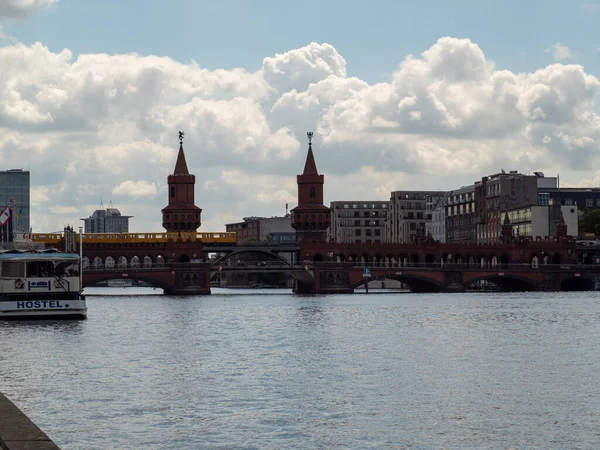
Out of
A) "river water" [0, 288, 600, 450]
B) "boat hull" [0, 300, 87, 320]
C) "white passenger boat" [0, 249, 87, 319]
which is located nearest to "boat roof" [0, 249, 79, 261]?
"white passenger boat" [0, 249, 87, 319]

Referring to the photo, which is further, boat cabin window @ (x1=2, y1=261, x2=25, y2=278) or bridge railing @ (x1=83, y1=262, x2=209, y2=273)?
bridge railing @ (x1=83, y1=262, x2=209, y2=273)

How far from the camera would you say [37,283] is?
90.9 meters

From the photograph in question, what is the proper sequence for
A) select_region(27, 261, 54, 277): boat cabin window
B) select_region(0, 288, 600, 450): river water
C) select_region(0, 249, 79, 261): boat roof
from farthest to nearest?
select_region(27, 261, 54, 277): boat cabin window < select_region(0, 249, 79, 261): boat roof < select_region(0, 288, 600, 450): river water

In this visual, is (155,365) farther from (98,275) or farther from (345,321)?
(98,275)

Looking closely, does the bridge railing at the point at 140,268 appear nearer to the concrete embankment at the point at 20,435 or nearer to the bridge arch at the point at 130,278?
the bridge arch at the point at 130,278

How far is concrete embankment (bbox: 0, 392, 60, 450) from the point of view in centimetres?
2562

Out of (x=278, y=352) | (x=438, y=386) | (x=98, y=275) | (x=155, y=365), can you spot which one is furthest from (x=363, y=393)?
(x=98, y=275)

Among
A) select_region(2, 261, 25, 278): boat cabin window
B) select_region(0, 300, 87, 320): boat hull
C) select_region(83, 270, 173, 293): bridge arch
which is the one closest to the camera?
select_region(2, 261, 25, 278): boat cabin window

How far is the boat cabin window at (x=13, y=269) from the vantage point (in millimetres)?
90125

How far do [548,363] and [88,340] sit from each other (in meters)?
31.6

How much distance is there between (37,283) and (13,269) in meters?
2.15

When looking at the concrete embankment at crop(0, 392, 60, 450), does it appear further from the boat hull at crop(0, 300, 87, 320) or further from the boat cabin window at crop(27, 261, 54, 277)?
the boat hull at crop(0, 300, 87, 320)

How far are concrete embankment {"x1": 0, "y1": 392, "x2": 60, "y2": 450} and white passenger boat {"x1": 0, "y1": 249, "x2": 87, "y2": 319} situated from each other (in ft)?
202

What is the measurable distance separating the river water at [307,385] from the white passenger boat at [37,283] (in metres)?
2.05
